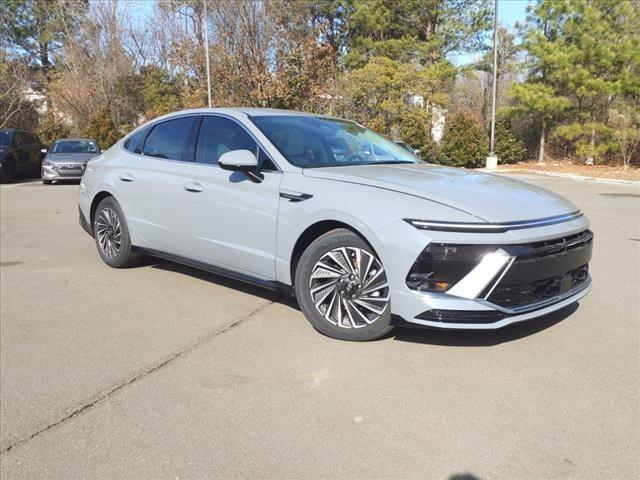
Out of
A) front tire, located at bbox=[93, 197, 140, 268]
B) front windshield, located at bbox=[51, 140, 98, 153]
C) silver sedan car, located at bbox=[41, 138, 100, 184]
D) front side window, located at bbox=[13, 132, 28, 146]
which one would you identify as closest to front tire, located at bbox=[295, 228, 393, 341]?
front tire, located at bbox=[93, 197, 140, 268]

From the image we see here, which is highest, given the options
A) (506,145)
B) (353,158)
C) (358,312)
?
(506,145)

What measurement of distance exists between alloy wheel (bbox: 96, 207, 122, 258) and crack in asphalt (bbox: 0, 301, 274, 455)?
2026 millimetres

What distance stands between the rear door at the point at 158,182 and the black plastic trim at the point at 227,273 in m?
0.07

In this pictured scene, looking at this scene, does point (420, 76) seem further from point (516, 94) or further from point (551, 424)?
point (551, 424)

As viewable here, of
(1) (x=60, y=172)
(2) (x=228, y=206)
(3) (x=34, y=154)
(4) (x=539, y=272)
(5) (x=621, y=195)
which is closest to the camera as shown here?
(4) (x=539, y=272)

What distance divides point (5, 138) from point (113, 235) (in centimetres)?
1457

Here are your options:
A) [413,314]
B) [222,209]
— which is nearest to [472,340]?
[413,314]

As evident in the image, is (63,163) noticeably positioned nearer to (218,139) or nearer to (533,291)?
(218,139)

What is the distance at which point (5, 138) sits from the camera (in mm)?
17672

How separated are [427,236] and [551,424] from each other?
1190 mm

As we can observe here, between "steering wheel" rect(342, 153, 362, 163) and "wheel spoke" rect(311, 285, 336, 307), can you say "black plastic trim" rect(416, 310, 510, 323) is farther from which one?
"steering wheel" rect(342, 153, 362, 163)

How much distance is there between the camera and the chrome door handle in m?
4.63

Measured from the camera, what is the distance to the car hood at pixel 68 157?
16.3m

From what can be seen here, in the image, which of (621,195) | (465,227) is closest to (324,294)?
(465,227)
